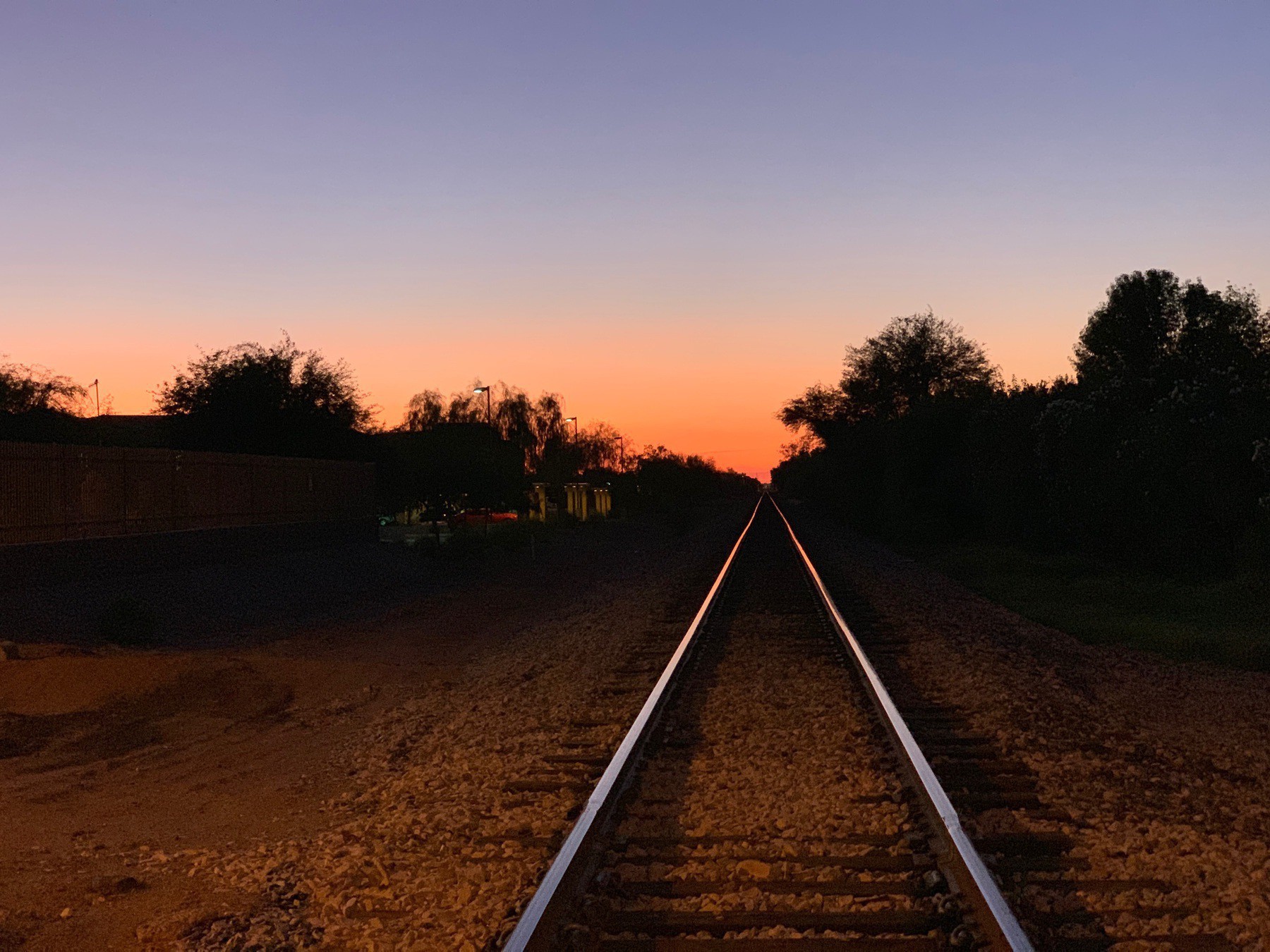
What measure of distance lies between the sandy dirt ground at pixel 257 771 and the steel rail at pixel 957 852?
2187mm

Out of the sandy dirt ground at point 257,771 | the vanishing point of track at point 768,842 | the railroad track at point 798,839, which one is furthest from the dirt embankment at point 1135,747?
the sandy dirt ground at point 257,771

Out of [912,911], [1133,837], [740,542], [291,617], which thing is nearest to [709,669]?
[1133,837]

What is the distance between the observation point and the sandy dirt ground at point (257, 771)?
234 inches

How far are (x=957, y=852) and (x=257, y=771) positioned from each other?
6.17 meters

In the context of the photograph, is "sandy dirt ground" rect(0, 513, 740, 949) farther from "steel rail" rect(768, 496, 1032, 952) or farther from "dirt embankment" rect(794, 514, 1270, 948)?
"dirt embankment" rect(794, 514, 1270, 948)

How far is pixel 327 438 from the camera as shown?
149ft

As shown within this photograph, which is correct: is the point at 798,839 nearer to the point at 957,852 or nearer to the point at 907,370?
the point at 957,852

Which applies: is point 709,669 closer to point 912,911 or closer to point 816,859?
point 816,859

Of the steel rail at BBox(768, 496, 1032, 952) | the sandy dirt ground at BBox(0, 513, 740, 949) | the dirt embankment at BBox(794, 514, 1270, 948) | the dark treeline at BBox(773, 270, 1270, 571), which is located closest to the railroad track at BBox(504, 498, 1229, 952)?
the steel rail at BBox(768, 496, 1032, 952)

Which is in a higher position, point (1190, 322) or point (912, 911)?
point (1190, 322)

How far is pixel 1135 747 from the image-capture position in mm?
9164

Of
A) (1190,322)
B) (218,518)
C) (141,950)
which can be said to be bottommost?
(141,950)

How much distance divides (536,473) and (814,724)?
68882 mm

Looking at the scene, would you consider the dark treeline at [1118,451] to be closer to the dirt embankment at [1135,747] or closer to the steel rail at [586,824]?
the dirt embankment at [1135,747]
